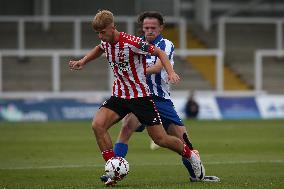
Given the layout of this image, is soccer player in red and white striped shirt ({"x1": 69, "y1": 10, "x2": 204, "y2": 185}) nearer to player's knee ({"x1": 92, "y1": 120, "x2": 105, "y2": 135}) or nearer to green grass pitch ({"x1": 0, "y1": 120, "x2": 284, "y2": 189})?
player's knee ({"x1": 92, "y1": 120, "x2": 105, "y2": 135})

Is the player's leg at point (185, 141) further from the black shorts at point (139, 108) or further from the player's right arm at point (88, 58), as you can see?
the player's right arm at point (88, 58)

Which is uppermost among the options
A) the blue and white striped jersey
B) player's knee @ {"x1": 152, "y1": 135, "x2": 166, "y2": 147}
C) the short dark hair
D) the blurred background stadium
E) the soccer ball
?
the short dark hair

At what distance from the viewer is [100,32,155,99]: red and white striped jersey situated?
11.9 meters

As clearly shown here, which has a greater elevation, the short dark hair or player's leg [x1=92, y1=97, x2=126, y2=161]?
the short dark hair

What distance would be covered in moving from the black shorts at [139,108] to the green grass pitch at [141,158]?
841 millimetres

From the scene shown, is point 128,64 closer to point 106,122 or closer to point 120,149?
point 106,122

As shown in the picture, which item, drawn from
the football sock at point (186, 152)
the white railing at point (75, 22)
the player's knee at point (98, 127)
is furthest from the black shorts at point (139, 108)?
the white railing at point (75, 22)

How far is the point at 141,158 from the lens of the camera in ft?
56.7

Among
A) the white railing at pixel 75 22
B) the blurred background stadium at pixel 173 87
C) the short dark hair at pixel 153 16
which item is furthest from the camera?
the white railing at pixel 75 22

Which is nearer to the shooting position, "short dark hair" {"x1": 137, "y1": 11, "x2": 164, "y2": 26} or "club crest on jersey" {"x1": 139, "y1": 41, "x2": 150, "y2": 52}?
"club crest on jersey" {"x1": 139, "y1": 41, "x2": 150, "y2": 52}

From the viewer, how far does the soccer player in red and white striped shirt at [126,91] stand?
11.9 m

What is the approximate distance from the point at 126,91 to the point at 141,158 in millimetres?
5374

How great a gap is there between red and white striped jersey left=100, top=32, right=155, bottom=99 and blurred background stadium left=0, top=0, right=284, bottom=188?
2540mm

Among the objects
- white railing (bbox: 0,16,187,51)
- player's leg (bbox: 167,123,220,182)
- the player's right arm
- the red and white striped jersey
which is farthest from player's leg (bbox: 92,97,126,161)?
white railing (bbox: 0,16,187,51)
